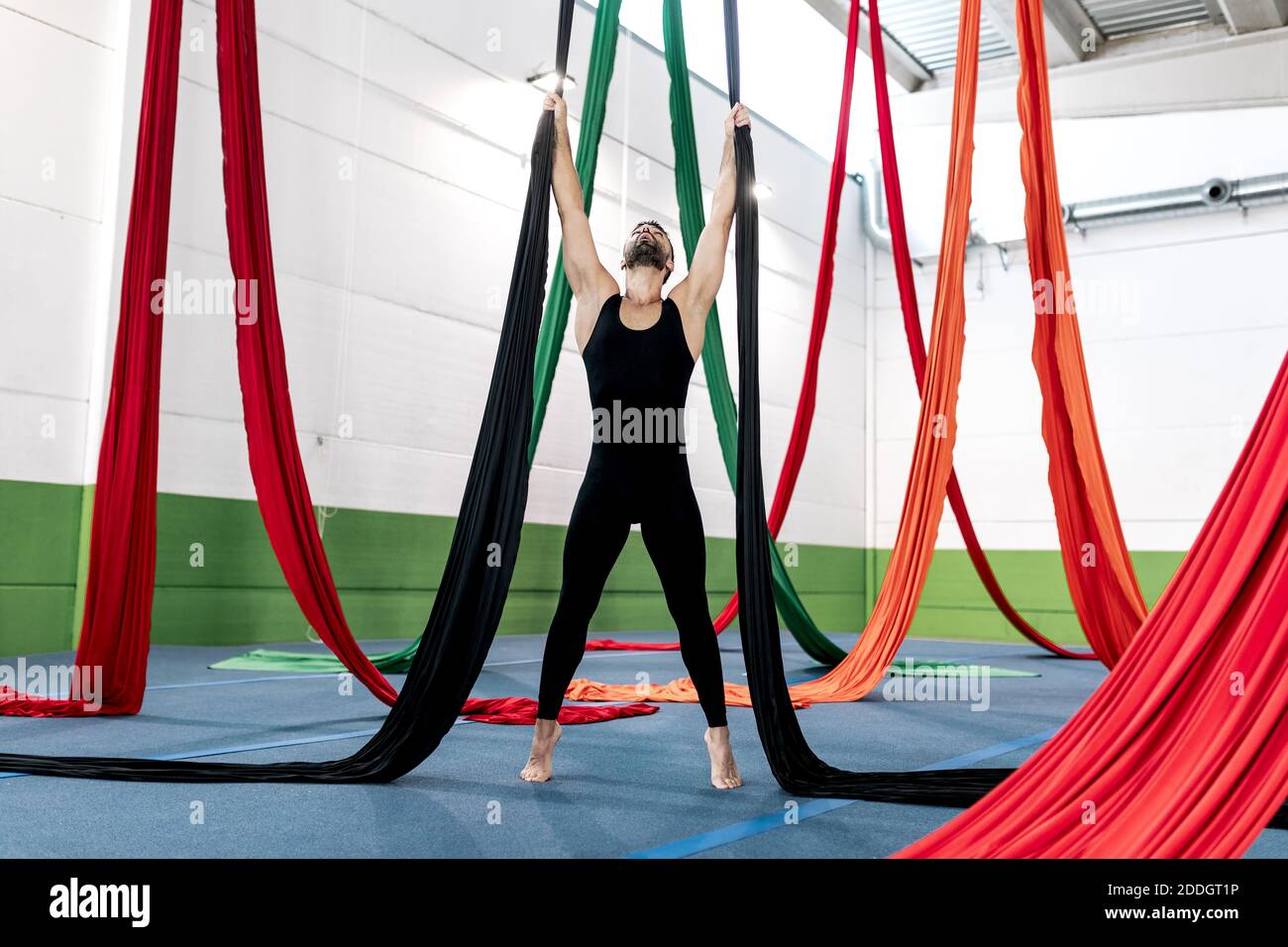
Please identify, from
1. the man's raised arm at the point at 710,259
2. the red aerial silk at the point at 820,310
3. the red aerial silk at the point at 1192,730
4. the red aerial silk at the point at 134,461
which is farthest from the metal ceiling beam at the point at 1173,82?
the red aerial silk at the point at 1192,730

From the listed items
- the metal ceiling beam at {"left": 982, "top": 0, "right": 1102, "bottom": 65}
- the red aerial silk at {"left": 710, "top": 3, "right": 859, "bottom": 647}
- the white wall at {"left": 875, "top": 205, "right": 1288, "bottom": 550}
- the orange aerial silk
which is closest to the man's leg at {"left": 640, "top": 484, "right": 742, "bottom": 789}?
the orange aerial silk

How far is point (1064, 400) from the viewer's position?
165 inches

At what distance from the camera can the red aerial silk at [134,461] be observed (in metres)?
3.42

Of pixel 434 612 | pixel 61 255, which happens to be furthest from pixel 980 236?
pixel 434 612

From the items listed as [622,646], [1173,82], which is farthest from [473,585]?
[1173,82]

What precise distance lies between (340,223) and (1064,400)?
4566mm

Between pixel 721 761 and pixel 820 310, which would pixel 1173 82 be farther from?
pixel 721 761

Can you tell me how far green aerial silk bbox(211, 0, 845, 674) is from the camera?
4164 mm

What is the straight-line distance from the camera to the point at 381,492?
22.0ft

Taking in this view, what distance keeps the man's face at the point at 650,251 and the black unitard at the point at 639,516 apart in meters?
0.25

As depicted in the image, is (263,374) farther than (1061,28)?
No

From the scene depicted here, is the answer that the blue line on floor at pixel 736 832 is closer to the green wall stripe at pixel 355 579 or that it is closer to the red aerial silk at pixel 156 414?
the red aerial silk at pixel 156 414

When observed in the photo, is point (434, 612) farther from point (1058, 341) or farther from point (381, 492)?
point (381, 492)
